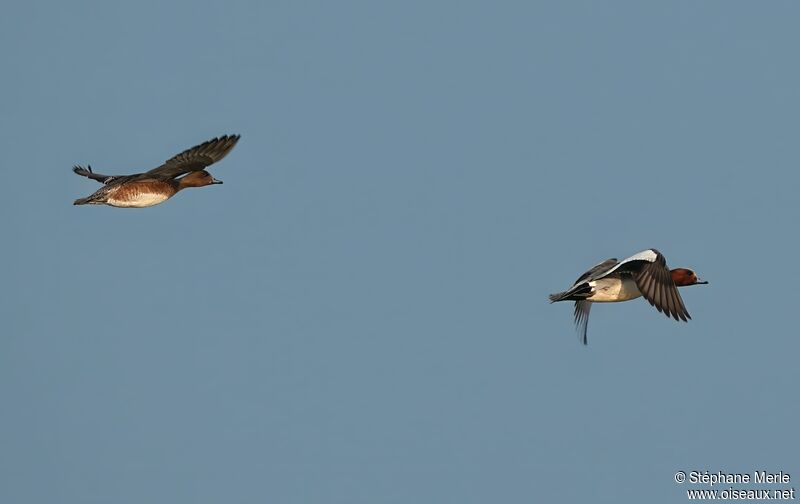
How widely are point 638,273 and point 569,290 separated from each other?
153cm

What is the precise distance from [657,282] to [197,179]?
8697 millimetres

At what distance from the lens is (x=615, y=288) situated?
19641 mm

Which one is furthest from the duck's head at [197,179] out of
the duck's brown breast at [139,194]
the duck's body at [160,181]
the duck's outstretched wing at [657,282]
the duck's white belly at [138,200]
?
the duck's outstretched wing at [657,282]

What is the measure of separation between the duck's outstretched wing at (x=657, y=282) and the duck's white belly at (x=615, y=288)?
60cm

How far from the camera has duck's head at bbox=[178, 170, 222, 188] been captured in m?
22.1

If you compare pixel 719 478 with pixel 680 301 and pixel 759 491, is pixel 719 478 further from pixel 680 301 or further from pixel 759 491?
pixel 680 301

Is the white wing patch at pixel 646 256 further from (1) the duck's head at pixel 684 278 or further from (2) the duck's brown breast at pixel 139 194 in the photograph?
(2) the duck's brown breast at pixel 139 194

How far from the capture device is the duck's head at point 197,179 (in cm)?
2214

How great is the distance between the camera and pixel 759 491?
1739 cm

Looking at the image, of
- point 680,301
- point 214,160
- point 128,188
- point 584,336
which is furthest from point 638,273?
point 128,188

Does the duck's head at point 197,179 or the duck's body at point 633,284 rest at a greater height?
the duck's head at point 197,179

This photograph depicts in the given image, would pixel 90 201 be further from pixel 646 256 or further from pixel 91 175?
pixel 646 256

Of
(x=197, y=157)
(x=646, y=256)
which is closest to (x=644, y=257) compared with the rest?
(x=646, y=256)

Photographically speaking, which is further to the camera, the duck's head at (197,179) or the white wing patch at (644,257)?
the duck's head at (197,179)
